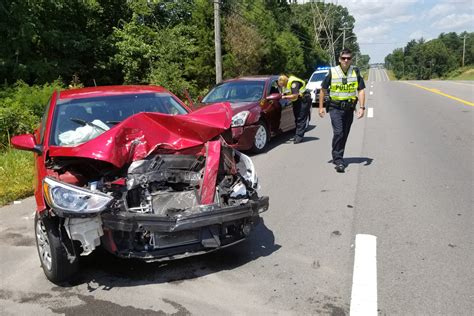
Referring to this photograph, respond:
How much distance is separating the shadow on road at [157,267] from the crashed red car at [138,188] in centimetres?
25

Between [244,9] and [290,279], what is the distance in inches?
1102

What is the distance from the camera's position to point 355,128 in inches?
505

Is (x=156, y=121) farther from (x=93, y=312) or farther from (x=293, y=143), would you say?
(x=293, y=143)

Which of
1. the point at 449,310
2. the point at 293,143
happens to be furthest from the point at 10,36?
the point at 449,310

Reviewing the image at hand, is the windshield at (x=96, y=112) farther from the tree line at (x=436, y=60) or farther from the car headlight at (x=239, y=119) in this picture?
the tree line at (x=436, y=60)

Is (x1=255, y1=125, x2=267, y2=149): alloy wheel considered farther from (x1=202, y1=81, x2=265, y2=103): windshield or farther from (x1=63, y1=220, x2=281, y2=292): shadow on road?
(x1=63, y1=220, x2=281, y2=292): shadow on road

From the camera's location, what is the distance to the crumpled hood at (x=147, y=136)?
3906mm

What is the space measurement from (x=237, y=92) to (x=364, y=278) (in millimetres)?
6948

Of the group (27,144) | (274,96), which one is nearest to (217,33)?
(274,96)

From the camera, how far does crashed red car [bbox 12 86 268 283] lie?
11.6ft

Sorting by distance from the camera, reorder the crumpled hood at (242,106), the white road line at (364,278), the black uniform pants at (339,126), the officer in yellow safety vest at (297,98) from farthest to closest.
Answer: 1. the officer in yellow safety vest at (297,98)
2. the crumpled hood at (242,106)
3. the black uniform pants at (339,126)
4. the white road line at (364,278)

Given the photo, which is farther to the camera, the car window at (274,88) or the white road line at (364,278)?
the car window at (274,88)

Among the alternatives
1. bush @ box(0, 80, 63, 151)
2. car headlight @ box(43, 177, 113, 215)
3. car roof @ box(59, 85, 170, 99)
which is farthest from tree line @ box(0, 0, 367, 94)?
car headlight @ box(43, 177, 113, 215)

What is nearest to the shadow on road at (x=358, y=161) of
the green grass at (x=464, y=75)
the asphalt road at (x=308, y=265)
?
the asphalt road at (x=308, y=265)
